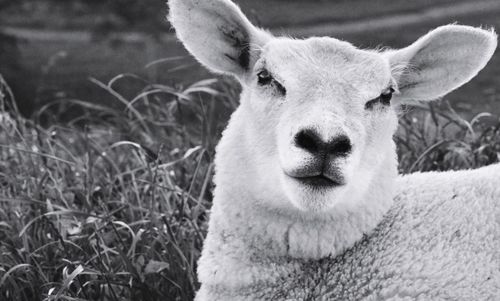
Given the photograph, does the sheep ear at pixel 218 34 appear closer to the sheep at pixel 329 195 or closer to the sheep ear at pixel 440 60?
the sheep at pixel 329 195

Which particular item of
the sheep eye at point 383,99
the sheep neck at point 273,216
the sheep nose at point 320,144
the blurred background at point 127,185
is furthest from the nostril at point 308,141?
the blurred background at point 127,185

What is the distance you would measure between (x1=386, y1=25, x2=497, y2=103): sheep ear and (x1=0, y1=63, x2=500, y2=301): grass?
375mm

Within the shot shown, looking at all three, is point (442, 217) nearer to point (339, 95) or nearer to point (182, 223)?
point (339, 95)

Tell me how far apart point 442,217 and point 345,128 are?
0.67 m

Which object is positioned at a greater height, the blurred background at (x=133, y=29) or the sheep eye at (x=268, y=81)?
the blurred background at (x=133, y=29)

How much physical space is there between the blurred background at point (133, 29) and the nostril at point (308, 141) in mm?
6368

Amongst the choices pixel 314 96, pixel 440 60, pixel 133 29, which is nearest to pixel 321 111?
pixel 314 96

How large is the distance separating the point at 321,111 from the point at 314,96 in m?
0.12

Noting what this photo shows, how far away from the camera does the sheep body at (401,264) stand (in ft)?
10.6

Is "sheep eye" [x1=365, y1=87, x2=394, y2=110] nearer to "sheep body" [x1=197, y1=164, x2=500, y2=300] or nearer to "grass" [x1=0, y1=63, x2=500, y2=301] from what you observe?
"sheep body" [x1=197, y1=164, x2=500, y2=300]

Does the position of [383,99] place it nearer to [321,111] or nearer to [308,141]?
[321,111]

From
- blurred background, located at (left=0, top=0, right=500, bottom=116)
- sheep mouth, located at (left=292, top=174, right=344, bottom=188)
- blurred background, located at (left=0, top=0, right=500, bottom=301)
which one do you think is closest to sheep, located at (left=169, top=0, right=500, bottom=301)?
sheep mouth, located at (left=292, top=174, right=344, bottom=188)

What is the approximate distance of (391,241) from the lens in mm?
3385

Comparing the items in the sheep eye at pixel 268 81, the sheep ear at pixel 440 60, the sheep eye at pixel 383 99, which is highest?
the sheep ear at pixel 440 60
